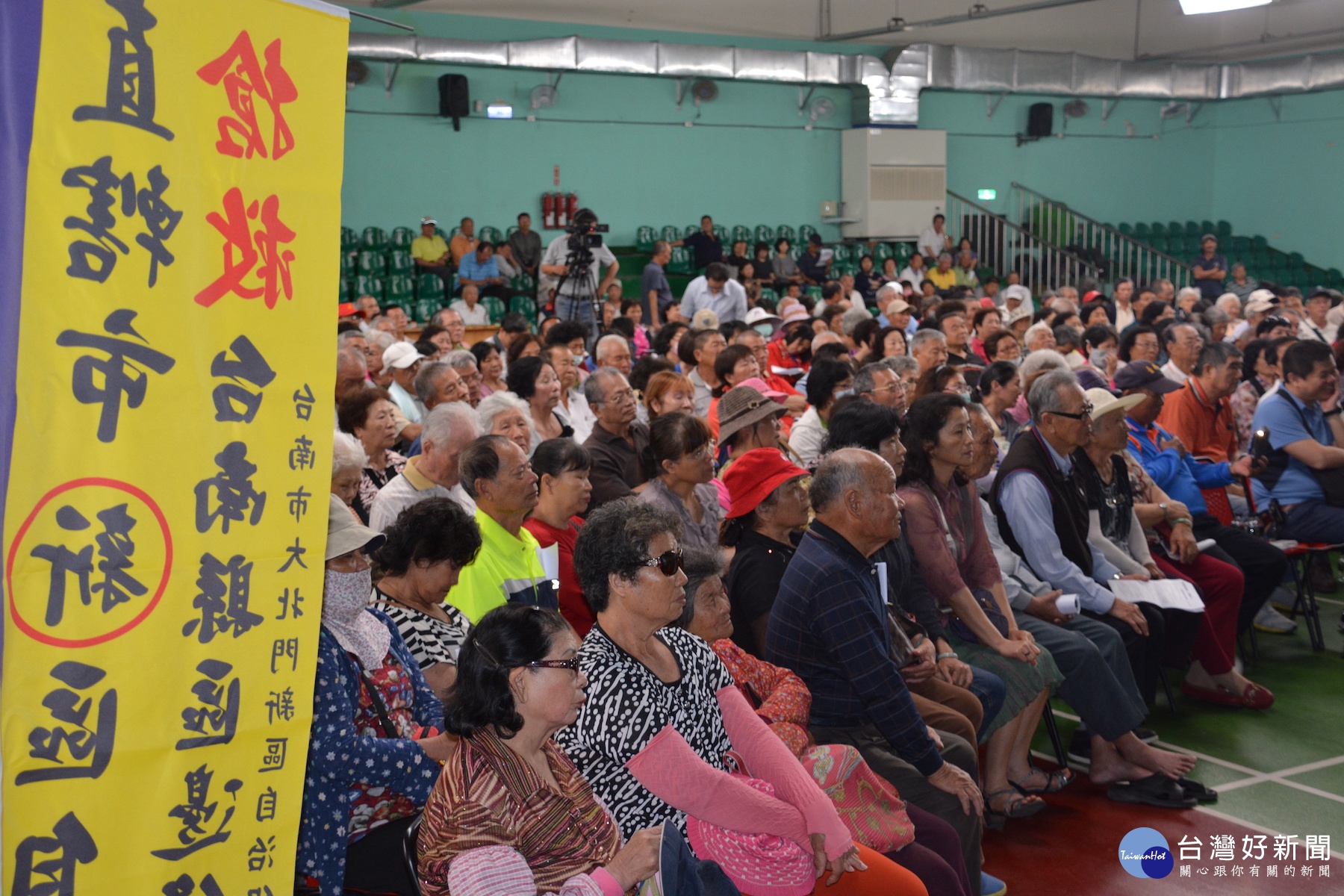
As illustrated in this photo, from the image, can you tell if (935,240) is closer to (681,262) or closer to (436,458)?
(681,262)

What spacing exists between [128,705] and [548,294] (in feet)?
36.1

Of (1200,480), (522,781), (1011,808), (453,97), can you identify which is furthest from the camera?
(453,97)

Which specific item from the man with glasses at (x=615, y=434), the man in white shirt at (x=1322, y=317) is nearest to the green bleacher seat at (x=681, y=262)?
the man in white shirt at (x=1322, y=317)

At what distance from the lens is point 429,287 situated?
12398mm

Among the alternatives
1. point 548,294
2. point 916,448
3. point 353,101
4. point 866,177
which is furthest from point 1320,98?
point 916,448

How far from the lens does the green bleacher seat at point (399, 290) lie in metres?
12.2

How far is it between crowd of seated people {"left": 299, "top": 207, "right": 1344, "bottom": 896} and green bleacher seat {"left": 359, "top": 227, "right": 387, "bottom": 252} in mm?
6089

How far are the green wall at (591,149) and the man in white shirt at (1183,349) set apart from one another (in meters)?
8.46

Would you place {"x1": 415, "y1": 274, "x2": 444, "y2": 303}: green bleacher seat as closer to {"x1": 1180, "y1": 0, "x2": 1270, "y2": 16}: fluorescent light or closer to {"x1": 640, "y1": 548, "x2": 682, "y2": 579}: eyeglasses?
{"x1": 1180, "y1": 0, "x2": 1270, "y2": 16}: fluorescent light

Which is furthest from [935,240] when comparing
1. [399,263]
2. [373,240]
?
[373,240]

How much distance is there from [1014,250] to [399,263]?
8754 millimetres

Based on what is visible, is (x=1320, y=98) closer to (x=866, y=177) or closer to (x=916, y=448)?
(x=866, y=177)

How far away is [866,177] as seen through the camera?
51.1ft

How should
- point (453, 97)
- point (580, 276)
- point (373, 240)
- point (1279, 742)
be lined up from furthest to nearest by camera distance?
point (453, 97) → point (373, 240) → point (580, 276) → point (1279, 742)
